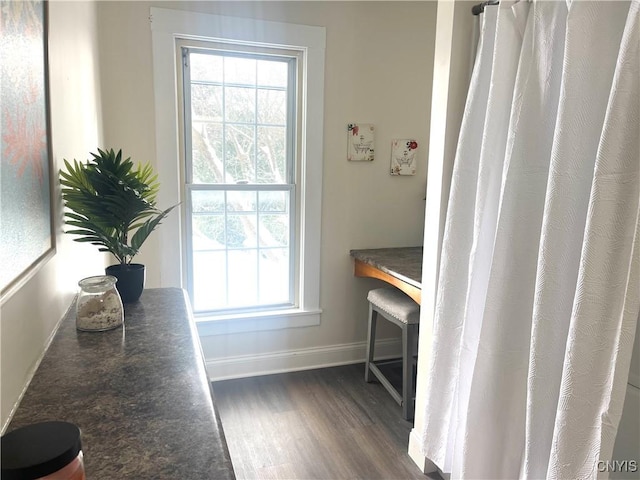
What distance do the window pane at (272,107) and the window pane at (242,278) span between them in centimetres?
81

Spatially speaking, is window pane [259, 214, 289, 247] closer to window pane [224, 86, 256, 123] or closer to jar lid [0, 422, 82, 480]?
window pane [224, 86, 256, 123]

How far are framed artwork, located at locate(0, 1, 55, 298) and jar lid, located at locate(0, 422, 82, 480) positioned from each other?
0.31 metres

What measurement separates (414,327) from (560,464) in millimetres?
1152

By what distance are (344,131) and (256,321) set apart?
1.31 metres

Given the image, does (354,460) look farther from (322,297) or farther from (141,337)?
(141,337)

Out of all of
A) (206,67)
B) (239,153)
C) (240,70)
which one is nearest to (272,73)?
(240,70)

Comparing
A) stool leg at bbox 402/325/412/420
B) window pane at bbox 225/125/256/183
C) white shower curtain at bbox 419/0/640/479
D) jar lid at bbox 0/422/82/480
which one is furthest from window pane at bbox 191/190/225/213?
jar lid at bbox 0/422/82/480

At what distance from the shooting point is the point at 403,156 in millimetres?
2816

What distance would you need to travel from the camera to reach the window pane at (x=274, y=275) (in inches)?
109

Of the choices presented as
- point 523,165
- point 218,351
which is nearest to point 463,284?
point 523,165

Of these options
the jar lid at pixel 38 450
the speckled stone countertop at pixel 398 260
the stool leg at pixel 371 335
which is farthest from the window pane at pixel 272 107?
the jar lid at pixel 38 450

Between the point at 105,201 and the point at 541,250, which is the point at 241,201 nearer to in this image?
the point at 105,201

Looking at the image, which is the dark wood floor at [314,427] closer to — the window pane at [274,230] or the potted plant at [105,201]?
the window pane at [274,230]

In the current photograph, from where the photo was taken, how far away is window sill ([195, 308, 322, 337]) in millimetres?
2615
